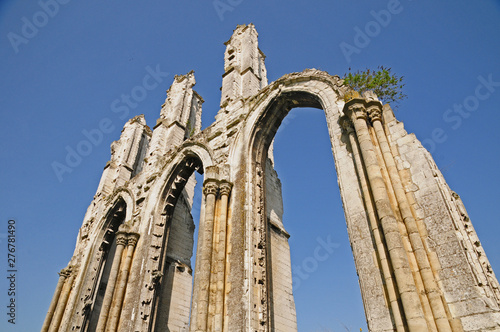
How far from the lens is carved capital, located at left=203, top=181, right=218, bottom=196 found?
842 centimetres

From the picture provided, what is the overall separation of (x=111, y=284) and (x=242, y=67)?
26.7 feet

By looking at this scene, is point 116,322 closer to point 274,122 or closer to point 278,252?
point 278,252

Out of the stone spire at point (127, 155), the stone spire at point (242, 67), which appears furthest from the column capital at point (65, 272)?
the stone spire at point (242, 67)

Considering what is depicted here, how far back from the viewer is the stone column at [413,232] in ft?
13.9

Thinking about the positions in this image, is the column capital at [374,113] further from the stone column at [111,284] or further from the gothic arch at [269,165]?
the stone column at [111,284]

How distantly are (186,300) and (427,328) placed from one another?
26.5 feet

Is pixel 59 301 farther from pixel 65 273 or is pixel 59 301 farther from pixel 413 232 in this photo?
pixel 413 232

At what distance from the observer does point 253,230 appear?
7.64 metres

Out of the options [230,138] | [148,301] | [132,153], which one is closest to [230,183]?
[230,138]

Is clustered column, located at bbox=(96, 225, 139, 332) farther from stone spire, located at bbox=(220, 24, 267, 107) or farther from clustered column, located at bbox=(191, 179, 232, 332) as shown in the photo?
stone spire, located at bbox=(220, 24, 267, 107)

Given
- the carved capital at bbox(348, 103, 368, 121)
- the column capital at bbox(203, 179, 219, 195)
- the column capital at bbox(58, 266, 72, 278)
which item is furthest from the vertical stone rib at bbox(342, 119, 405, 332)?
the column capital at bbox(58, 266, 72, 278)

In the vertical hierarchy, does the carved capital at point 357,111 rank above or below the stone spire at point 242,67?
below

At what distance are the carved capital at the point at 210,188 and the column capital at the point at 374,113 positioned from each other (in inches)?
156

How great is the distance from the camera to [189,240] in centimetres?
1179
